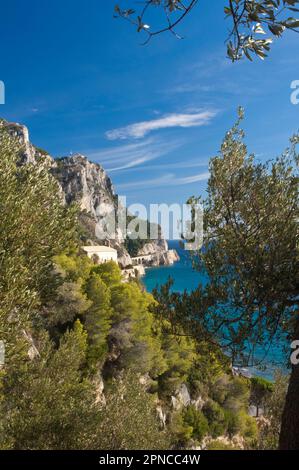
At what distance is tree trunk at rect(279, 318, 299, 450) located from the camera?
15.4 ft

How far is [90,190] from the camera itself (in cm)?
16362

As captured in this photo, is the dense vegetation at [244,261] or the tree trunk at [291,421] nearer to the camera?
the tree trunk at [291,421]

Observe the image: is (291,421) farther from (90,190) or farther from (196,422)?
(90,190)

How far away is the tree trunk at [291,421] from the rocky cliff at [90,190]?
4254 inches

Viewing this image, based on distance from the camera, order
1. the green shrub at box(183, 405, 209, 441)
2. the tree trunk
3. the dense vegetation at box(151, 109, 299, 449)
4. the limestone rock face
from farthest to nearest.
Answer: the limestone rock face
the green shrub at box(183, 405, 209, 441)
the dense vegetation at box(151, 109, 299, 449)
the tree trunk

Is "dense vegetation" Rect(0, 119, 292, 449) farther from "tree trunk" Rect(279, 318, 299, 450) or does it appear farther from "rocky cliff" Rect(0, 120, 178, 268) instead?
"rocky cliff" Rect(0, 120, 178, 268)

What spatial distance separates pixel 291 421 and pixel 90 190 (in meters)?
163

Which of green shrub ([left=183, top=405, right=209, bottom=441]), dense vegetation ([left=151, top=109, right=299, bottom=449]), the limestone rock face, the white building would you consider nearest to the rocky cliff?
the limestone rock face

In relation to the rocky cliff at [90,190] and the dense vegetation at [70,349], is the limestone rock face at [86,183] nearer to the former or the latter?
the rocky cliff at [90,190]

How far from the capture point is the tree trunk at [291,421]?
15.4 feet

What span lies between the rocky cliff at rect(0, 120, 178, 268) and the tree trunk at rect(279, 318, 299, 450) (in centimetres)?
10805

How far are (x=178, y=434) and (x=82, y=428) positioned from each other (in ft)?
67.7

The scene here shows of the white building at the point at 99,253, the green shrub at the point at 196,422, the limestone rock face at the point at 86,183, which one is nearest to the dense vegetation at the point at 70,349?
the green shrub at the point at 196,422
